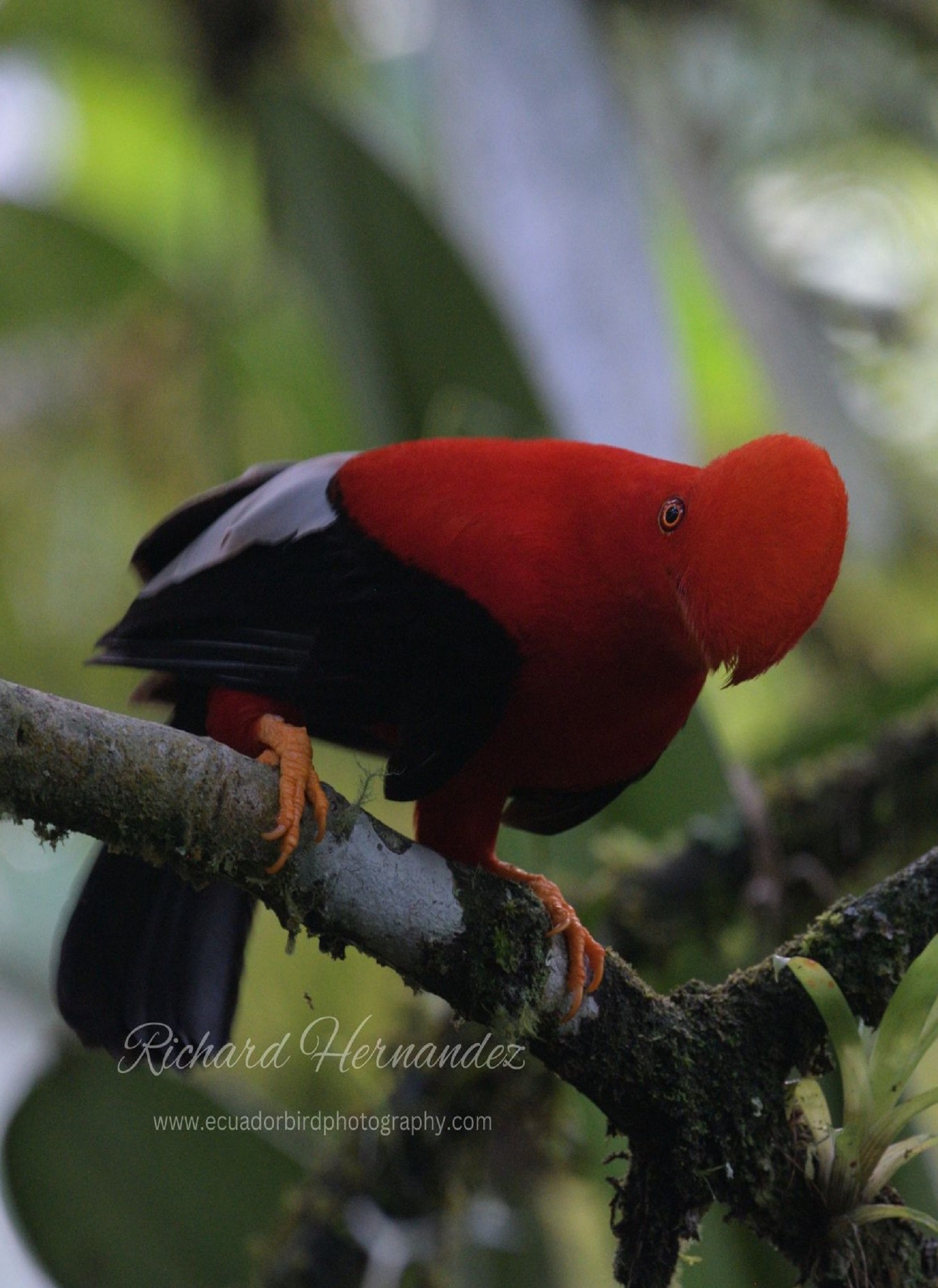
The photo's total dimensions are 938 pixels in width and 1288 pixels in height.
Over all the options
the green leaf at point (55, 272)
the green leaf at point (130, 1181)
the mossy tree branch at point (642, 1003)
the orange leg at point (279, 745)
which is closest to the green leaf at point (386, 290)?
the green leaf at point (55, 272)

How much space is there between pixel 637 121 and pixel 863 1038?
4569 mm

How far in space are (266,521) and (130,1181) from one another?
151 cm

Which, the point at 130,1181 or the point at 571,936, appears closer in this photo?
the point at 571,936

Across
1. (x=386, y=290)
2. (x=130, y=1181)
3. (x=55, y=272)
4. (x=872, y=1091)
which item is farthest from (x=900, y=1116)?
(x=55, y=272)

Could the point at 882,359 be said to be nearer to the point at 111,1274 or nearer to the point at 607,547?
the point at 607,547

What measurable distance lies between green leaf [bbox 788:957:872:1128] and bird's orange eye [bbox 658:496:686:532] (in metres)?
0.63

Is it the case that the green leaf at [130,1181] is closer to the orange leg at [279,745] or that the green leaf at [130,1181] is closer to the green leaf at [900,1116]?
the orange leg at [279,745]

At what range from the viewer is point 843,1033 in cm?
170

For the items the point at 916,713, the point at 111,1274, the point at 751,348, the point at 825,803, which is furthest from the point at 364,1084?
the point at 751,348

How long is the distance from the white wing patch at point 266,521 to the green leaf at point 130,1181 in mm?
1143

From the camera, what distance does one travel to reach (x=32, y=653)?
15.3ft

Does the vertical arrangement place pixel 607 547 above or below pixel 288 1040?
above

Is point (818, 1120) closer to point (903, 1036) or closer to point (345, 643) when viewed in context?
point (903, 1036)

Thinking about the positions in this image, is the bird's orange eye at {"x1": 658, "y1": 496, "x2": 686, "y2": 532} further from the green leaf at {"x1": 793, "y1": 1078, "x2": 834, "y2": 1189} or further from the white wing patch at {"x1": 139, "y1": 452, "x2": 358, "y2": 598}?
the green leaf at {"x1": 793, "y1": 1078, "x2": 834, "y2": 1189}
